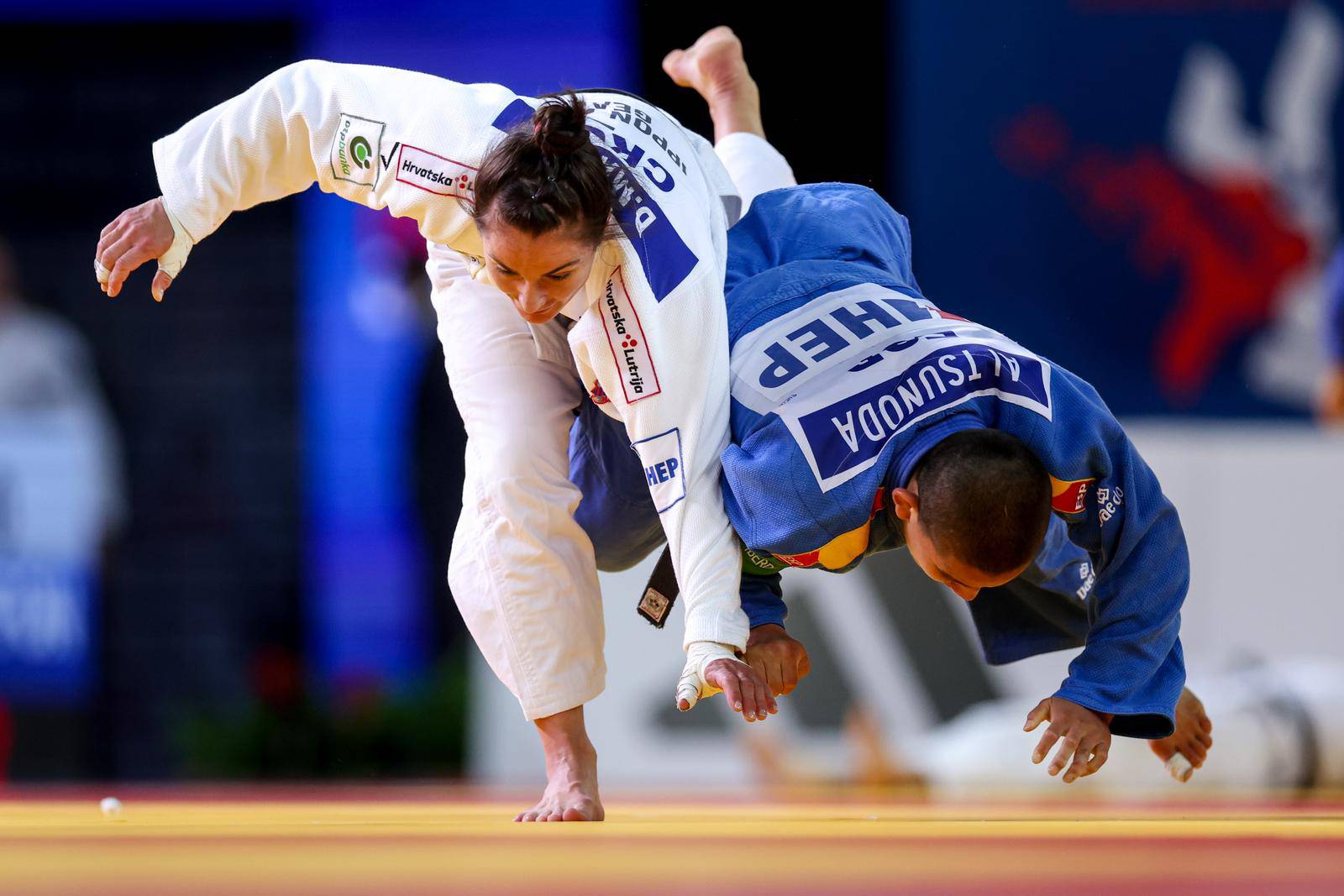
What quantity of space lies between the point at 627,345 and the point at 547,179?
0.92 ft

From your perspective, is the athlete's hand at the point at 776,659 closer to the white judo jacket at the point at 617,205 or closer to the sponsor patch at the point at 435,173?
the white judo jacket at the point at 617,205

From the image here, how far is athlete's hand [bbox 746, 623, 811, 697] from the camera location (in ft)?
8.64

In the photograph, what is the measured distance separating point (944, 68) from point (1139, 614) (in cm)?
446

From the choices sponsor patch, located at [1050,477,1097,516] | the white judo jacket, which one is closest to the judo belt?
the white judo jacket

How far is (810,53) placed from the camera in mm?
5258

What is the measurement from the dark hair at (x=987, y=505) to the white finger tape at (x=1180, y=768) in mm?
692

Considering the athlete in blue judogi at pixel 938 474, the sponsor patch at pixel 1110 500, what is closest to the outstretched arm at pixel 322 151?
the athlete in blue judogi at pixel 938 474

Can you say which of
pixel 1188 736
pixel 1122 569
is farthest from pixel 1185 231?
pixel 1122 569

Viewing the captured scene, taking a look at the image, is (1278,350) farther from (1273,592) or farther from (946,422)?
(946,422)

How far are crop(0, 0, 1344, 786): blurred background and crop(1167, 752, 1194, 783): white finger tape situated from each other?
2.79 m

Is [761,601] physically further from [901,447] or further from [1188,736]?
[1188,736]

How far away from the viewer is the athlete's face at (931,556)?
253 centimetres

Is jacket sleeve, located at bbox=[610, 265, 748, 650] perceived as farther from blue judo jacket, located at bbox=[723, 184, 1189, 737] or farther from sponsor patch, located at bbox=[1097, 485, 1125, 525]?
sponsor patch, located at bbox=[1097, 485, 1125, 525]

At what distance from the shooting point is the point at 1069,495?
264 cm
